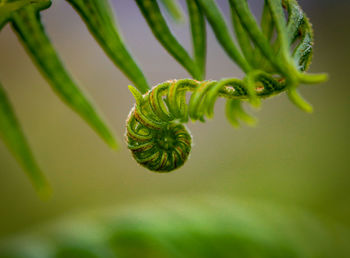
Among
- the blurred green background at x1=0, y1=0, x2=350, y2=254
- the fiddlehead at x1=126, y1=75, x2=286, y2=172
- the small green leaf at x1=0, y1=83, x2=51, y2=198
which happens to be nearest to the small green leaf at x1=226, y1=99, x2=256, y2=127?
the fiddlehead at x1=126, y1=75, x2=286, y2=172

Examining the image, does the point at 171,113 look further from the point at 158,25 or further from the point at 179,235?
the point at 179,235

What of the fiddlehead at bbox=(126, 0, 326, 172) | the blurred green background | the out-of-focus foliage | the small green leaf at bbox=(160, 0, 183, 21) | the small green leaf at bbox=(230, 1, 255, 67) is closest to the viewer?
the fiddlehead at bbox=(126, 0, 326, 172)

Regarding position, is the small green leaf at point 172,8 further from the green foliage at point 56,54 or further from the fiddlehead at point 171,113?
the fiddlehead at point 171,113

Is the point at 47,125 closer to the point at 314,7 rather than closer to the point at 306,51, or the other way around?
the point at 314,7

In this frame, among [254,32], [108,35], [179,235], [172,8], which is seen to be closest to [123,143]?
[179,235]

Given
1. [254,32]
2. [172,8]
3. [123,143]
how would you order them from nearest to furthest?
[254,32], [172,8], [123,143]

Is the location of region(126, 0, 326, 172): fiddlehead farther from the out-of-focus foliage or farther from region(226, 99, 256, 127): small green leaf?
the out-of-focus foliage
